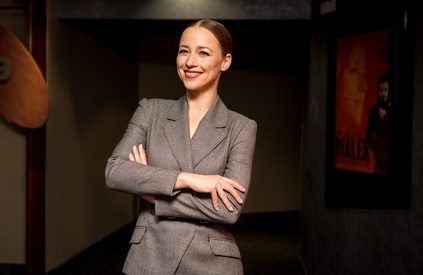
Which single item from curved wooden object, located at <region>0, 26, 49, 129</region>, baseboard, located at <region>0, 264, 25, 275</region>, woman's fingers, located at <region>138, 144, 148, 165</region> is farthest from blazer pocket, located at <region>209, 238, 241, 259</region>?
baseboard, located at <region>0, 264, 25, 275</region>

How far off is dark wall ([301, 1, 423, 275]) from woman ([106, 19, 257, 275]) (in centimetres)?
205

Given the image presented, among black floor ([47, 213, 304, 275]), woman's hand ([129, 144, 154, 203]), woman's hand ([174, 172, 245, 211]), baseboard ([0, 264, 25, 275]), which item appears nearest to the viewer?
woman's hand ([174, 172, 245, 211])

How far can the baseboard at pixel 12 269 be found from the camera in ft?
13.7

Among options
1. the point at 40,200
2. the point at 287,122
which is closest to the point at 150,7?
the point at 40,200

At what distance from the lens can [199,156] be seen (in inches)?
65.8

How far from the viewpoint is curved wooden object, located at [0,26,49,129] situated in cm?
380

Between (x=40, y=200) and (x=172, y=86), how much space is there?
3.15 meters

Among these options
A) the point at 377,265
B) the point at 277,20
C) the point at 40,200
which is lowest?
the point at 377,265

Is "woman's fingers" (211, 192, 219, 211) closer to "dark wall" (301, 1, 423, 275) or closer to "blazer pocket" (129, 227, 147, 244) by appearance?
"blazer pocket" (129, 227, 147, 244)

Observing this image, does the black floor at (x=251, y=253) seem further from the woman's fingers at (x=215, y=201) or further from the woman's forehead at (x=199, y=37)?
the woman's forehead at (x=199, y=37)

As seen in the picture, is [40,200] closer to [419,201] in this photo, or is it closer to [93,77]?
[93,77]

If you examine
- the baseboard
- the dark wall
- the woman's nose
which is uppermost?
the woman's nose

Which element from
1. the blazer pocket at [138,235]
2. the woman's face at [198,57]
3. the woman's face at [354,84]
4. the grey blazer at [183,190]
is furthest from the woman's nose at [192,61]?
the woman's face at [354,84]

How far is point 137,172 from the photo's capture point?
1636 mm
